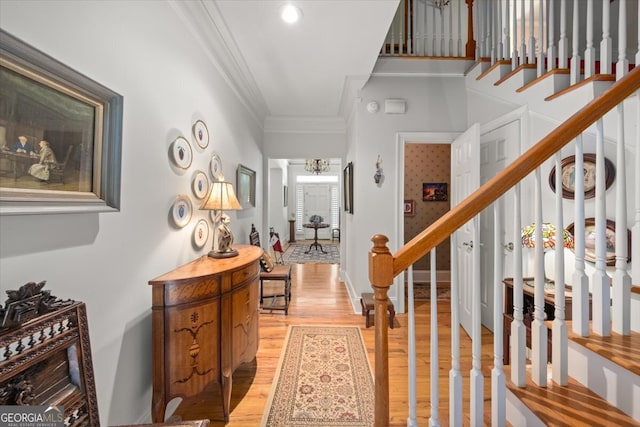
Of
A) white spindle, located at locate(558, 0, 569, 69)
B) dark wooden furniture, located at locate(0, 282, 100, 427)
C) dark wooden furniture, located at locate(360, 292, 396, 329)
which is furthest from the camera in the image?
dark wooden furniture, located at locate(360, 292, 396, 329)

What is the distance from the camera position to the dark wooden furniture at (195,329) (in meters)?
1.45

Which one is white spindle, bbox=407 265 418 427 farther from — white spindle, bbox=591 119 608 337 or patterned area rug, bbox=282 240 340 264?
patterned area rug, bbox=282 240 340 264

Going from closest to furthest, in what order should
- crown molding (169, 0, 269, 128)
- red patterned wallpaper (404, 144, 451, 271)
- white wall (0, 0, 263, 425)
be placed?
white wall (0, 0, 263, 425) → crown molding (169, 0, 269, 128) → red patterned wallpaper (404, 144, 451, 271)

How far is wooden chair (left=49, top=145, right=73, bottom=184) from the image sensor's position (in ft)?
3.28

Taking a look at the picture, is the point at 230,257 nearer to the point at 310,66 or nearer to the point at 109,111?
the point at 109,111

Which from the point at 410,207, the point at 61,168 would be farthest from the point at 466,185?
the point at 61,168

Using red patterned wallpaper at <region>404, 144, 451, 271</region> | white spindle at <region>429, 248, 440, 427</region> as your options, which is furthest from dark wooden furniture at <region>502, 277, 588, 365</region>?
red patterned wallpaper at <region>404, 144, 451, 271</region>

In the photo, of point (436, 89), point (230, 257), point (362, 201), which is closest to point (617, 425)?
point (230, 257)

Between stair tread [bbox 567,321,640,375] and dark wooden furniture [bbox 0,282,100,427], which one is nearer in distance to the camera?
dark wooden furniture [bbox 0,282,100,427]

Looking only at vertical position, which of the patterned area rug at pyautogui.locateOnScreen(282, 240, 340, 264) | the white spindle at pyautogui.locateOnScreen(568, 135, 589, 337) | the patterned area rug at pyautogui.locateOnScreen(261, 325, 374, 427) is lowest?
the patterned area rug at pyautogui.locateOnScreen(261, 325, 374, 427)

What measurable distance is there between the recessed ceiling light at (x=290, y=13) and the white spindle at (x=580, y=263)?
6.58ft

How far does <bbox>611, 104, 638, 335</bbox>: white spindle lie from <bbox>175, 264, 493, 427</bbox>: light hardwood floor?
54 cm

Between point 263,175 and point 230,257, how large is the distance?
2.89 meters

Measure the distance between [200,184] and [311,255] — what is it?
5.08 m
